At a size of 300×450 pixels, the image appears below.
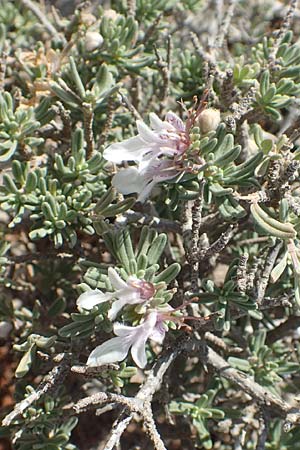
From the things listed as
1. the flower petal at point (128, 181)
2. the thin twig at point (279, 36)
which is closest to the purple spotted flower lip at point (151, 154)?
the flower petal at point (128, 181)

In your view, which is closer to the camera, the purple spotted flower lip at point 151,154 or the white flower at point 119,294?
the white flower at point 119,294

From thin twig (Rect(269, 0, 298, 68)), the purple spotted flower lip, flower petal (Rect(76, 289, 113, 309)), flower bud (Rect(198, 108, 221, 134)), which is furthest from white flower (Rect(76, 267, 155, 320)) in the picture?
thin twig (Rect(269, 0, 298, 68))

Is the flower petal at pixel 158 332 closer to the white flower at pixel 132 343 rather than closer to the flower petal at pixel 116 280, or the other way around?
the white flower at pixel 132 343

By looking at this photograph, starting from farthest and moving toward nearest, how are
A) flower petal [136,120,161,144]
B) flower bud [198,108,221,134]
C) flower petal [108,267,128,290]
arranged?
1. flower bud [198,108,221,134]
2. flower petal [136,120,161,144]
3. flower petal [108,267,128,290]

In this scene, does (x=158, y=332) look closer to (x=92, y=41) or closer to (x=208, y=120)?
(x=208, y=120)

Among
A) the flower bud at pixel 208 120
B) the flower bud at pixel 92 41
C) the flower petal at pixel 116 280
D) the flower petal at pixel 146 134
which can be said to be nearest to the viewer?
the flower petal at pixel 116 280

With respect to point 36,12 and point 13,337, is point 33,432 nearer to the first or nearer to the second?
point 13,337

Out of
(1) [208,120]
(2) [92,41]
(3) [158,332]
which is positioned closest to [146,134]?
(1) [208,120]

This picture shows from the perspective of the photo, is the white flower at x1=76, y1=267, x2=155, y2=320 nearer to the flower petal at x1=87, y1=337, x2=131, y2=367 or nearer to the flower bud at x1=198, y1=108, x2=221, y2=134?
the flower petal at x1=87, y1=337, x2=131, y2=367
